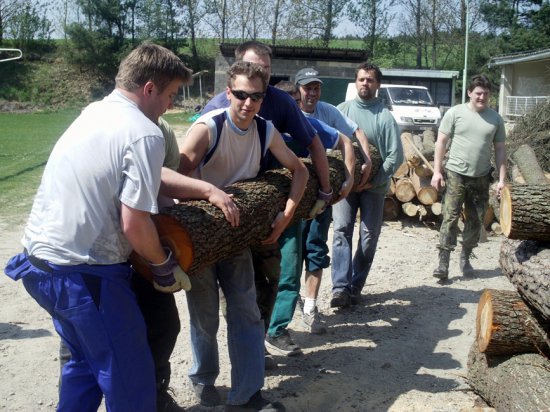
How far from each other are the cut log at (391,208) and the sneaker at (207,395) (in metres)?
5.82

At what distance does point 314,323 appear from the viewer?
5098 millimetres

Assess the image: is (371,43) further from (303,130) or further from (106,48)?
(303,130)

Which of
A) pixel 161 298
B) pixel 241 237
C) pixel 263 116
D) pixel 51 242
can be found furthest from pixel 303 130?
pixel 51 242

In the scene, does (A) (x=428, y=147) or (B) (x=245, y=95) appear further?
(A) (x=428, y=147)

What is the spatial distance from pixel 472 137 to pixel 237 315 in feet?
13.3

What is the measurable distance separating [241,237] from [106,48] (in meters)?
44.9

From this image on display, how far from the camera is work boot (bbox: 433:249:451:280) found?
6.63 m

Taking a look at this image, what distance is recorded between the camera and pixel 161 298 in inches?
131

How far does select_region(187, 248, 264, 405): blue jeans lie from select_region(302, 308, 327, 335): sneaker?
1.50 m

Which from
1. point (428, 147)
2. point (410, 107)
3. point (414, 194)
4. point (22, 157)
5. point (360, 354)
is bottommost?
point (360, 354)

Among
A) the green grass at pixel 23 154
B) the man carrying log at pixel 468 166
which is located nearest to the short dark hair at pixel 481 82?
the man carrying log at pixel 468 166

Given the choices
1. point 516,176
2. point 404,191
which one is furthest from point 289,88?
point 516,176

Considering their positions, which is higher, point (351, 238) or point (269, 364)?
point (351, 238)

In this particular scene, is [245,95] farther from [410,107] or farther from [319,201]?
[410,107]
